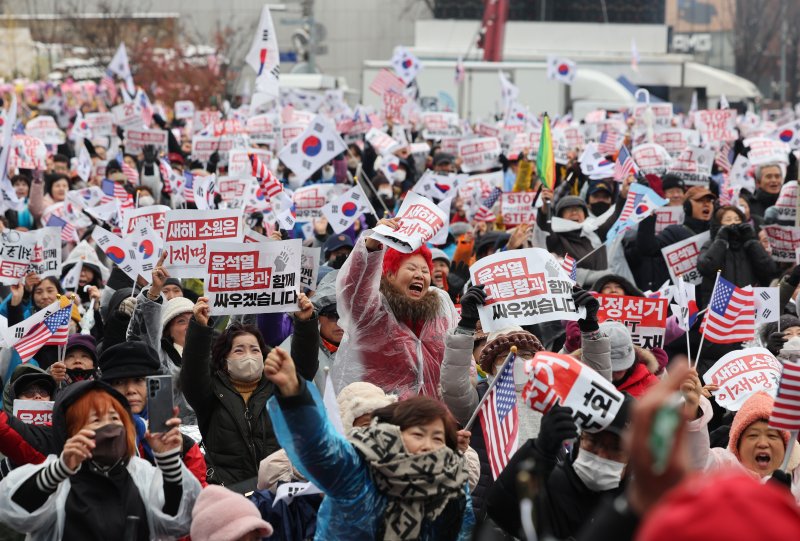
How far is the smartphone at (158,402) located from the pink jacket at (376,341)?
1679mm

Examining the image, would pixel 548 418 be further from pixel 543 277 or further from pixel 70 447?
pixel 543 277

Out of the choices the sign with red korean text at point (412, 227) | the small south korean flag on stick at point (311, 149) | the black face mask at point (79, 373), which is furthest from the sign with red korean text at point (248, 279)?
the small south korean flag on stick at point (311, 149)

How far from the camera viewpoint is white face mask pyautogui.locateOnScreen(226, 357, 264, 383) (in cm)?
603

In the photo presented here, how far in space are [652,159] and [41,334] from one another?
9530 mm

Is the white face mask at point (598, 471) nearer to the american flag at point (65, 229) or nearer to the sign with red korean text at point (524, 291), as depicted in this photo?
the sign with red korean text at point (524, 291)

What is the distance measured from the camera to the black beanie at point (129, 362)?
5.70m

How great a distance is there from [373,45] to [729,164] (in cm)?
3730

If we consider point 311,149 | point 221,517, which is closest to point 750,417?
point 221,517

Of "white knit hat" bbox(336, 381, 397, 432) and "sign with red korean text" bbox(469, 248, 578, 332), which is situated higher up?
"sign with red korean text" bbox(469, 248, 578, 332)

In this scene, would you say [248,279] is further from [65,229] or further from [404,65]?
[404,65]

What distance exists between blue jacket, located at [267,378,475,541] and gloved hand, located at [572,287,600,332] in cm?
145

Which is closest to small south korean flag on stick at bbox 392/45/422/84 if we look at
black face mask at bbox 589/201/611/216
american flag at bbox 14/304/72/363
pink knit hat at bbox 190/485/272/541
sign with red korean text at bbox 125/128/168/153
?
sign with red korean text at bbox 125/128/168/153

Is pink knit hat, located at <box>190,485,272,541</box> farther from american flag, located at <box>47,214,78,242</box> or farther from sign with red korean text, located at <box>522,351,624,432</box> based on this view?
american flag, located at <box>47,214,78,242</box>

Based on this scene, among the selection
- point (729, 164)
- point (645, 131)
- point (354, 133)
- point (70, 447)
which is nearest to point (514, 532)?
point (70, 447)
